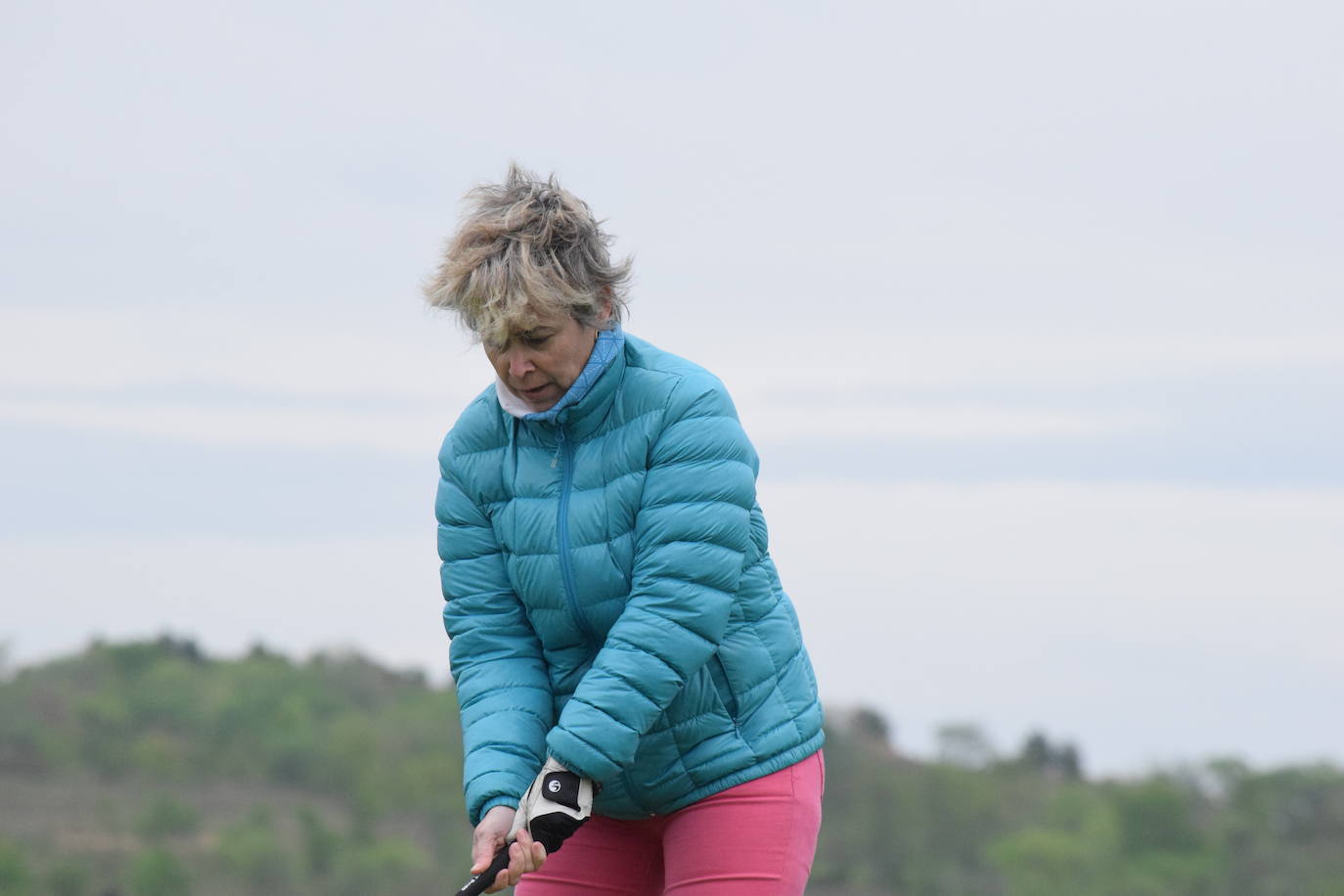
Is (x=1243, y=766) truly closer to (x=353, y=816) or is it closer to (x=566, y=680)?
(x=353, y=816)

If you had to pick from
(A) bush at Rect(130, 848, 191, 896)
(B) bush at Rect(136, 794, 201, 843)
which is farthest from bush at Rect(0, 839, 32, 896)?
(B) bush at Rect(136, 794, 201, 843)

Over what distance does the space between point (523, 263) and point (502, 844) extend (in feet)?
3.30

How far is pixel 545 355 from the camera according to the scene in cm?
285

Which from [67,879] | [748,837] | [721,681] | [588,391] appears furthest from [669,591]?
[67,879]

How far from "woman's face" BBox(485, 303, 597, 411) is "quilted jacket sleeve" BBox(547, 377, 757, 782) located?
0.18 m

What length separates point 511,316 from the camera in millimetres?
2760

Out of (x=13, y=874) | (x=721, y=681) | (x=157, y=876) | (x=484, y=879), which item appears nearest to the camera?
(x=484, y=879)

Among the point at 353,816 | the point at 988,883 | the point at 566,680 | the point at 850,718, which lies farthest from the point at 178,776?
the point at 566,680

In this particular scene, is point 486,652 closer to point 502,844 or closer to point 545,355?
point 502,844

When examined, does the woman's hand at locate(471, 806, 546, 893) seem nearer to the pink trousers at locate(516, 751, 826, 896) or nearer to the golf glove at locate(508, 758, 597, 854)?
the golf glove at locate(508, 758, 597, 854)

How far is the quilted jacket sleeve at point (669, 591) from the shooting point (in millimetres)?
2869

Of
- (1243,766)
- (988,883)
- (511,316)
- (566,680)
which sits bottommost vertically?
(988,883)

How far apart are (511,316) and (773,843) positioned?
1.04 metres

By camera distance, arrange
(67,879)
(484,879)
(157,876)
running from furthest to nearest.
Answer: (67,879) < (157,876) < (484,879)
